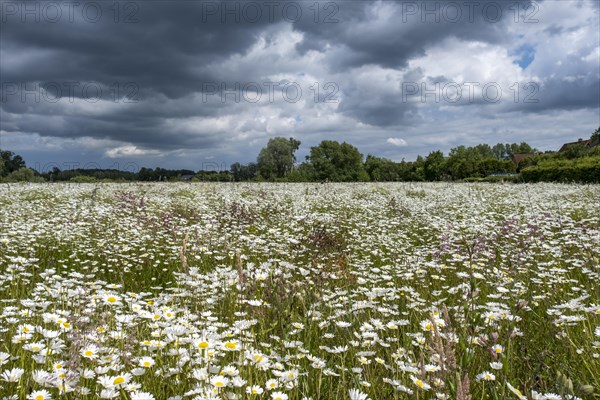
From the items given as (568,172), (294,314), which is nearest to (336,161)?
(568,172)

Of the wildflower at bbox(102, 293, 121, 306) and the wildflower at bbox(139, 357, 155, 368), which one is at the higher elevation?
the wildflower at bbox(102, 293, 121, 306)

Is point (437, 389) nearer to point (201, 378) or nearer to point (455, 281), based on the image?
point (201, 378)

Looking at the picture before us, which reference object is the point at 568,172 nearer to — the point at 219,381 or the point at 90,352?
the point at 219,381

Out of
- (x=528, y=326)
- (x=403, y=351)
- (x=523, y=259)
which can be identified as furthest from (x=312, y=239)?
(x=403, y=351)

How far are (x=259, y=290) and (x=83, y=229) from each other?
548cm

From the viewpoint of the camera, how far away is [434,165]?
90688mm

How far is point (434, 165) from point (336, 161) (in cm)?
2199

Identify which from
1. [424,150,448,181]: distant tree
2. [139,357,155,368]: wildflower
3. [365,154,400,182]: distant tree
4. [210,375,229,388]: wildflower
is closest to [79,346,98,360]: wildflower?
[139,357,155,368]: wildflower

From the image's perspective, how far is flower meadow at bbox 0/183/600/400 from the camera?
2.69 m

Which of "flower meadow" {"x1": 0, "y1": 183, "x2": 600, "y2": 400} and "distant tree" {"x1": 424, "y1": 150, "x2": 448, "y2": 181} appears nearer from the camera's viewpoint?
"flower meadow" {"x1": 0, "y1": 183, "x2": 600, "y2": 400}

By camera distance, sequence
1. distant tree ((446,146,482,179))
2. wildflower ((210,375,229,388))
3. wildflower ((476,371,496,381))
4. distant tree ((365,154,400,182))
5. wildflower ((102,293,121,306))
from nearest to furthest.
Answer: wildflower ((210,375,229,388)) < wildflower ((476,371,496,381)) < wildflower ((102,293,121,306)) < distant tree ((446,146,482,179)) < distant tree ((365,154,400,182))

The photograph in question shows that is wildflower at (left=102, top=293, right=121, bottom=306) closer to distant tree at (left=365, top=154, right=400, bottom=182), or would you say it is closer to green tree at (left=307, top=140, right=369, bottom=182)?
green tree at (left=307, top=140, right=369, bottom=182)

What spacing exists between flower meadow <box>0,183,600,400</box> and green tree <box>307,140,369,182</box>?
75.0 metres

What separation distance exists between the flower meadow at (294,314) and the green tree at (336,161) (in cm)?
7499
